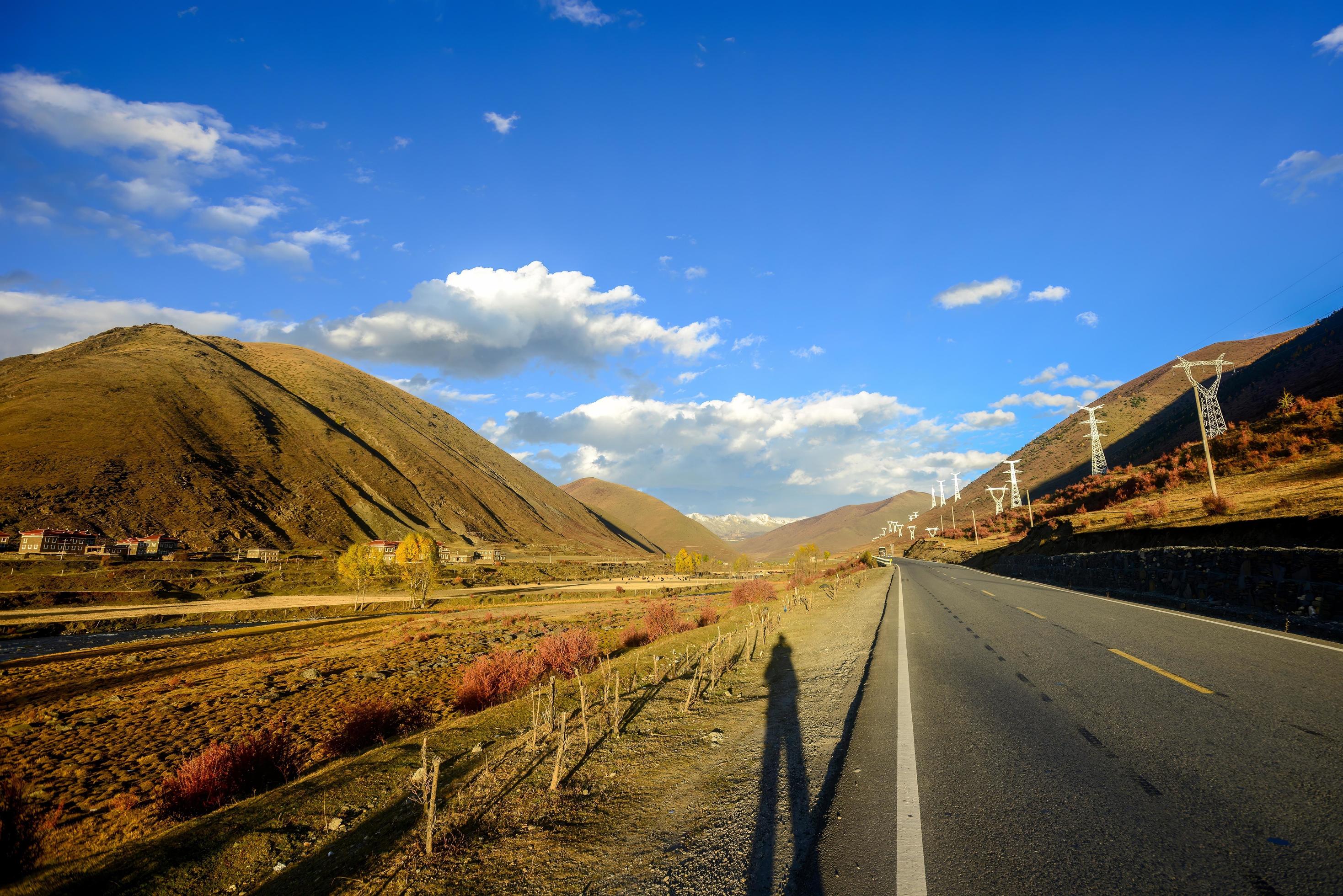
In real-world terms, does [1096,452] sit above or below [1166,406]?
below

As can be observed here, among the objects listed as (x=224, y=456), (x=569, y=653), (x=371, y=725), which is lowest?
(x=371, y=725)

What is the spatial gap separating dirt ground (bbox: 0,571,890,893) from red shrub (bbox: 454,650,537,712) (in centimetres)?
271

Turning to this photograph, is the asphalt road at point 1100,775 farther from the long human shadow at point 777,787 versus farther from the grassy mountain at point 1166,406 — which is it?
the grassy mountain at point 1166,406

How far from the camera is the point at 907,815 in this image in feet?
15.1

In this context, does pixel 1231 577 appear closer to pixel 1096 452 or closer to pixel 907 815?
pixel 907 815

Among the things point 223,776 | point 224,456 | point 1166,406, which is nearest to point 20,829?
point 223,776

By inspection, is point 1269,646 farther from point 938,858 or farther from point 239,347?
point 239,347

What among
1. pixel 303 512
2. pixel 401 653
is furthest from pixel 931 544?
pixel 303 512

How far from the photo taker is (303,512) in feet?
352

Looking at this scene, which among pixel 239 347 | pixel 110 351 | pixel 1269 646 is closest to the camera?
pixel 1269 646

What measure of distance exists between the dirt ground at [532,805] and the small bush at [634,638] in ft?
22.6

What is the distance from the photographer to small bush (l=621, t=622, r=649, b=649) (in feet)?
72.0

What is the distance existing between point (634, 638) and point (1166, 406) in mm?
120497

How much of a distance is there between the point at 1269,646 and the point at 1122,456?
291ft
